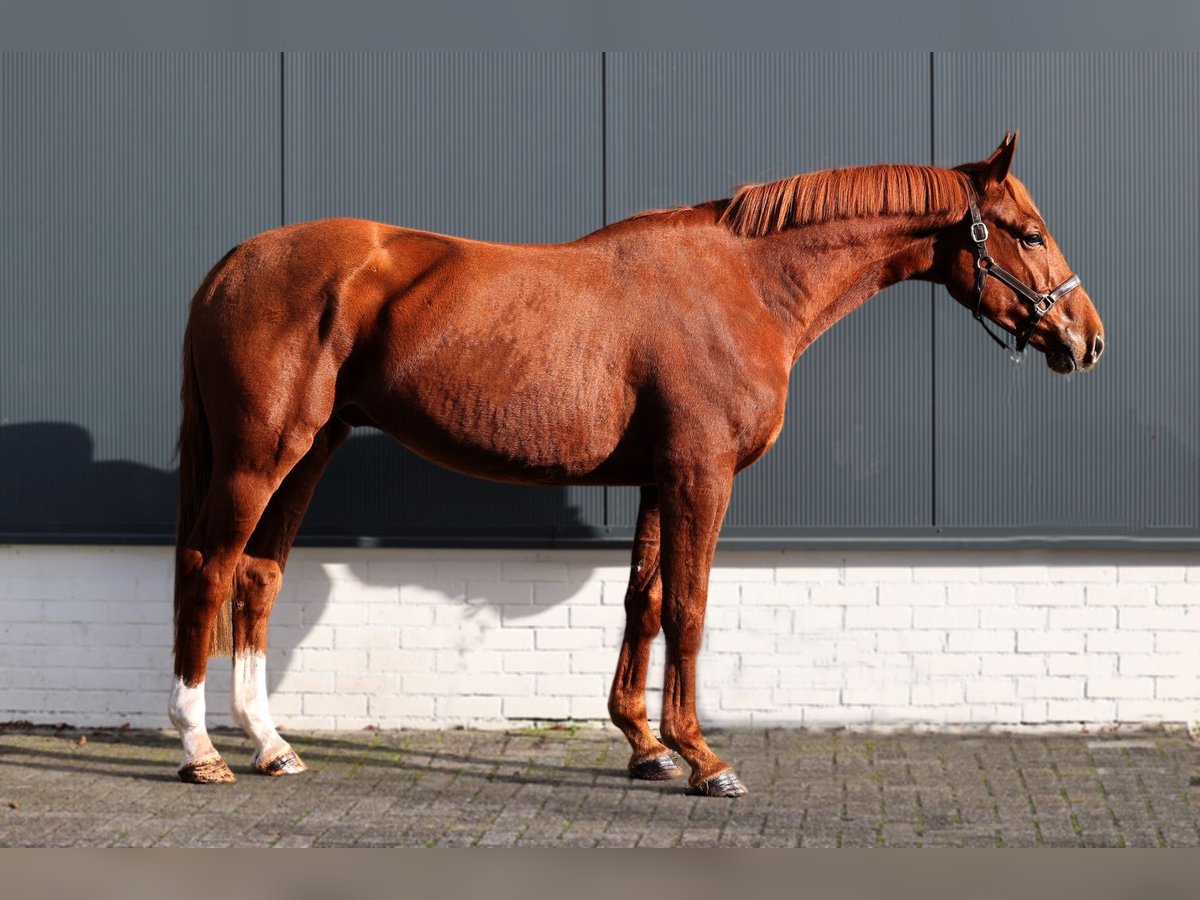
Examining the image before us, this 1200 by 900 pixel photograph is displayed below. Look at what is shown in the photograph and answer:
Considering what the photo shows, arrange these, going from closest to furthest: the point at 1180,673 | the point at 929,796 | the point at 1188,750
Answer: the point at 929,796
the point at 1188,750
the point at 1180,673

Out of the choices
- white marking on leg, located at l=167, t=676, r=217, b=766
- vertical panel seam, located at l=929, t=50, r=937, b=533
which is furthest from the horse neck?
white marking on leg, located at l=167, t=676, r=217, b=766

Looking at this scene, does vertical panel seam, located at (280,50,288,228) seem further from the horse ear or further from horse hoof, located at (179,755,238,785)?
the horse ear

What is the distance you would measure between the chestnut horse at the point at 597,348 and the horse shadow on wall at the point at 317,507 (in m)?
0.77

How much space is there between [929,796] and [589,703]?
1.66m

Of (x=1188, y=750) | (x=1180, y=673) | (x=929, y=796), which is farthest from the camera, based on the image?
(x=1180, y=673)

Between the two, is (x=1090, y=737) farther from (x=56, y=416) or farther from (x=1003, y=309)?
(x=56, y=416)

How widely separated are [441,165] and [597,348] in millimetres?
1598

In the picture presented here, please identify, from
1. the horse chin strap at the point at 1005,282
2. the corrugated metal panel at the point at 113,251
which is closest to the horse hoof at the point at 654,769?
the horse chin strap at the point at 1005,282

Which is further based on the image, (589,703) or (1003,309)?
(589,703)

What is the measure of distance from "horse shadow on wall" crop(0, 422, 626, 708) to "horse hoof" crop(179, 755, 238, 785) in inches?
37.2

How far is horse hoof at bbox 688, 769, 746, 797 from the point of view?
487cm

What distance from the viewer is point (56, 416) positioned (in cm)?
611

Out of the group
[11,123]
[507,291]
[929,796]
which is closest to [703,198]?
[507,291]

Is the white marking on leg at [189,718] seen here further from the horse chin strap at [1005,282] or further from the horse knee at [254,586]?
the horse chin strap at [1005,282]
